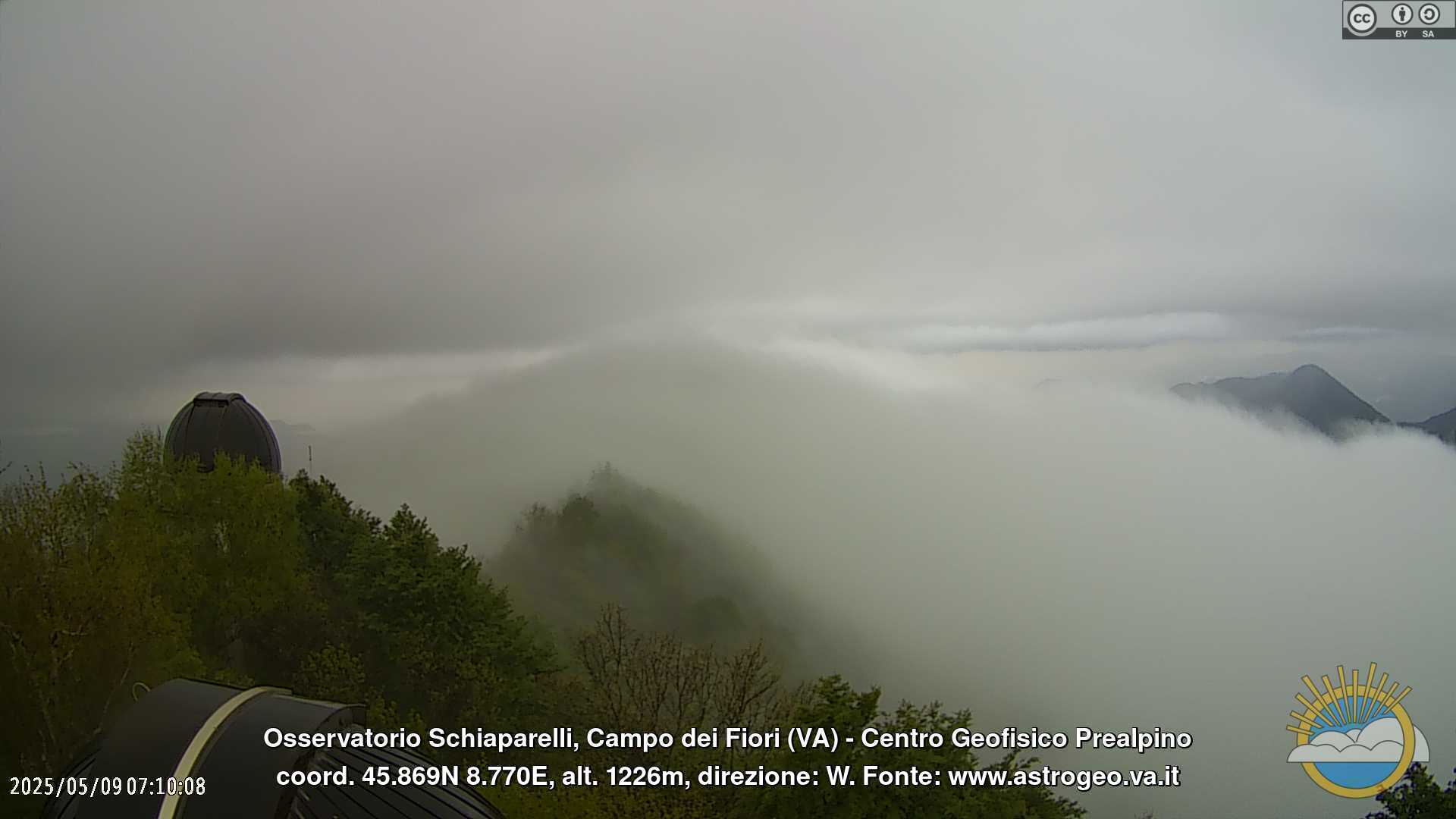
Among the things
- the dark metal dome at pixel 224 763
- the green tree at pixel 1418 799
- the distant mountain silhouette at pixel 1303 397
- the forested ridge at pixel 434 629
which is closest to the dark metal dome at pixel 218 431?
the forested ridge at pixel 434 629

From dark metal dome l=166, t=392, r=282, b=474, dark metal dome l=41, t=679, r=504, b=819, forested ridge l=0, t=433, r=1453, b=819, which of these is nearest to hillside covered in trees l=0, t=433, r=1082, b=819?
forested ridge l=0, t=433, r=1453, b=819

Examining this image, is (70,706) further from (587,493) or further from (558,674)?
(587,493)

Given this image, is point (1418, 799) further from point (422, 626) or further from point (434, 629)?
point (422, 626)

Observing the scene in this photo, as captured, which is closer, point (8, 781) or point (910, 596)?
point (8, 781)

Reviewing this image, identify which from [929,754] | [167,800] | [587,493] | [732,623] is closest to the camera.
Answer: [167,800]

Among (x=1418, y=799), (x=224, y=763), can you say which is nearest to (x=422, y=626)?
(x=224, y=763)

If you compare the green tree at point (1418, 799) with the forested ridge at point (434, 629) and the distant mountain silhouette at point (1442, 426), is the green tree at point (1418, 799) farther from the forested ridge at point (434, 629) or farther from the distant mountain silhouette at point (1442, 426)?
the distant mountain silhouette at point (1442, 426)

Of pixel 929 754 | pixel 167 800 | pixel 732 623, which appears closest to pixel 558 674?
pixel 732 623
